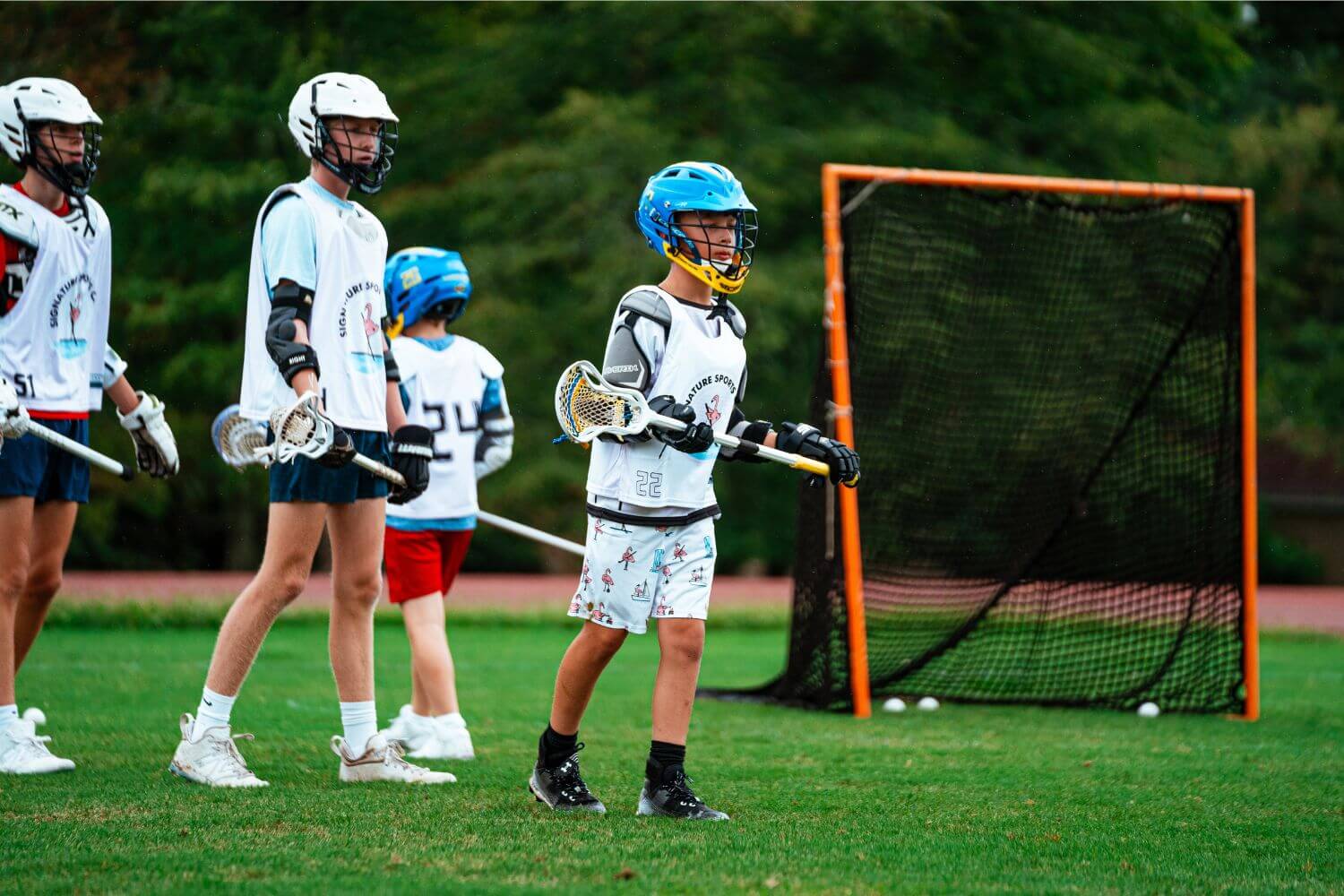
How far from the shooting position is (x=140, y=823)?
4578 millimetres

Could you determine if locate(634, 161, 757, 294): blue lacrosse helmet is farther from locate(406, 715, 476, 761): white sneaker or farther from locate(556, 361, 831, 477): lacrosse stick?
locate(406, 715, 476, 761): white sneaker

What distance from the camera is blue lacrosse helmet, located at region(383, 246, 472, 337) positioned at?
676 cm

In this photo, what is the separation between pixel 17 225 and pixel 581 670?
2.50 m

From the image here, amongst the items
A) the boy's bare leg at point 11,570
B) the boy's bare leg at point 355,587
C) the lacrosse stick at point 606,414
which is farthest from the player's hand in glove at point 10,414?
the lacrosse stick at point 606,414

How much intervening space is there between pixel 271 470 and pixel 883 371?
4.90 m

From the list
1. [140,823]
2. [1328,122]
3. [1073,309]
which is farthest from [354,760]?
[1328,122]

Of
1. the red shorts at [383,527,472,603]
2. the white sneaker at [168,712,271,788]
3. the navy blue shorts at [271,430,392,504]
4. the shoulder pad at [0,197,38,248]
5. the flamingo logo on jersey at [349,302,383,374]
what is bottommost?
the white sneaker at [168,712,271,788]

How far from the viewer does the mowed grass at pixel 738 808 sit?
4.05m

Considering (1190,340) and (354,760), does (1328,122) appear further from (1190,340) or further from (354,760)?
(354,760)

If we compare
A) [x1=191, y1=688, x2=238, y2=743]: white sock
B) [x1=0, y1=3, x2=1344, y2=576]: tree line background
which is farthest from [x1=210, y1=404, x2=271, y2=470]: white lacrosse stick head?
[x1=0, y1=3, x2=1344, y2=576]: tree line background

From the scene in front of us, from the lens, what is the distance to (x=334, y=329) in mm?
5277

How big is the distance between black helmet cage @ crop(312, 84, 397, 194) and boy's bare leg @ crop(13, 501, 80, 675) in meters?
1.55

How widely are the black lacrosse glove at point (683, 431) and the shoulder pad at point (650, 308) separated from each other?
0.85 ft

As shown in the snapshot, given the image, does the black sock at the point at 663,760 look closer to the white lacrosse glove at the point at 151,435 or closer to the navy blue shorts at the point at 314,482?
the navy blue shorts at the point at 314,482
